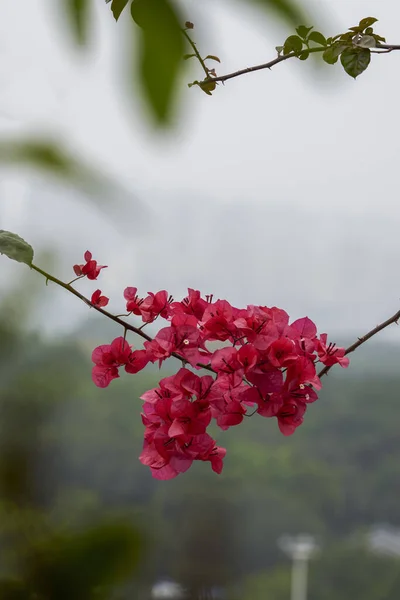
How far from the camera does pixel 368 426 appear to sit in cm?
352

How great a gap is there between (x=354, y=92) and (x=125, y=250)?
127 centimetres

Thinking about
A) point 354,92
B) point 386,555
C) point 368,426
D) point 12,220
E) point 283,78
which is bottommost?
point 386,555

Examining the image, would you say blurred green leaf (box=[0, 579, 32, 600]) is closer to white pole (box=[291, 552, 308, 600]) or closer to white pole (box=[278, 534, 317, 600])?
white pole (box=[278, 534, 317, 600])

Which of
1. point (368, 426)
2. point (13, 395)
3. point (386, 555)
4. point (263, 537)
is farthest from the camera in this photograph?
point (263, 537)

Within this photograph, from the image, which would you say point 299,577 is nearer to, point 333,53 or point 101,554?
point 101,554

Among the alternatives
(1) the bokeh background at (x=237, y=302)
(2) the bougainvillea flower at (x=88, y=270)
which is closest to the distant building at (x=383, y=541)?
(1) the bokeh background at (x=237, y=302)

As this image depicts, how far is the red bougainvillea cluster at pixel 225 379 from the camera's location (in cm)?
38

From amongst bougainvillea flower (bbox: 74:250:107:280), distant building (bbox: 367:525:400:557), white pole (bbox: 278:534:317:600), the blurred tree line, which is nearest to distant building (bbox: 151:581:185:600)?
the blurred tree line

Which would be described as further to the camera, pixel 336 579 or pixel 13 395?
pixel 336 579

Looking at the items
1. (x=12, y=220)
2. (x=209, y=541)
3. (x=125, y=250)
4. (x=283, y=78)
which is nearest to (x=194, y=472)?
(x=209, y=541)

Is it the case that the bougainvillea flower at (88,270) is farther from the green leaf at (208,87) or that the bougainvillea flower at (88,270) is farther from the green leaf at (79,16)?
the green leaf at (79,16)

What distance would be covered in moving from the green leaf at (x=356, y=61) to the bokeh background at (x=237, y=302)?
67.2 inches

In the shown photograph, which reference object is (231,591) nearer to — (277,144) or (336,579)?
(336,579)

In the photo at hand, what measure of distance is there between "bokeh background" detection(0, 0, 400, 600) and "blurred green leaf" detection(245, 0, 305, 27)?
204 cm
